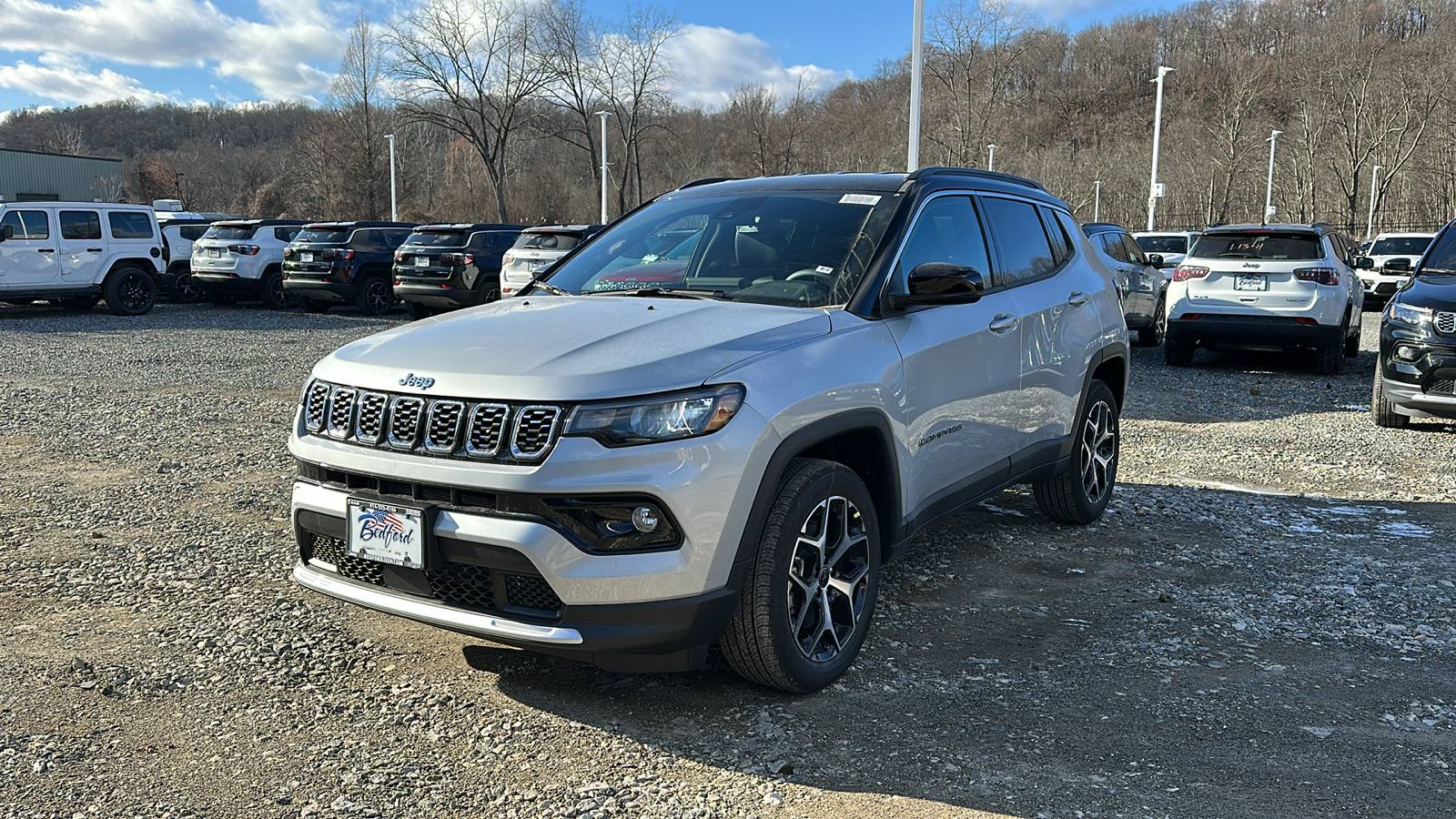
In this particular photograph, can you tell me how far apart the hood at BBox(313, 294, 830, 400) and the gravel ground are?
3.59 ft

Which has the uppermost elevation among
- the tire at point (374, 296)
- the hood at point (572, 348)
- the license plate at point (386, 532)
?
the hood at point (572, 348)

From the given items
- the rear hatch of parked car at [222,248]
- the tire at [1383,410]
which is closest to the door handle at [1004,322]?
the tire at [1383,410]

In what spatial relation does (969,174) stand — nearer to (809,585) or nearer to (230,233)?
(809,585)

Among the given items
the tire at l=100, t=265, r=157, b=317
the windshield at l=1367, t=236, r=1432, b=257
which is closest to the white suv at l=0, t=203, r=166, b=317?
the tire at l=100, t=265, r=157, b=317

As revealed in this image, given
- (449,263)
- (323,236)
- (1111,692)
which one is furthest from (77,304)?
(1111,692)

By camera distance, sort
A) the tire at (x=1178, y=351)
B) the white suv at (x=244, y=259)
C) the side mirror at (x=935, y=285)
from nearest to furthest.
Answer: the side mirror at (x=935, y=285) → the tire at (x=1178, y=351) → the white suv at (x=244, y=259)

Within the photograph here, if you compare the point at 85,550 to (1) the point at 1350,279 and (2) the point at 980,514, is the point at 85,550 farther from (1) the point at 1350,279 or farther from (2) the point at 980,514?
(1) the point at 1350,279

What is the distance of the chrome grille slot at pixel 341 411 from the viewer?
3518 mm

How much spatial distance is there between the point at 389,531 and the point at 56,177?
67771 millimetres

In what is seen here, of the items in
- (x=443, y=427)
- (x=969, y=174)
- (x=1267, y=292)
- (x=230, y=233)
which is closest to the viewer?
(x=443, y=427)

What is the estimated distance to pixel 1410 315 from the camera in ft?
29.2

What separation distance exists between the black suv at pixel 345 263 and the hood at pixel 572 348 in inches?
671

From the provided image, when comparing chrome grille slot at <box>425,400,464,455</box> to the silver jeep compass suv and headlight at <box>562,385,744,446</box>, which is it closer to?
the silver jeep compass suv

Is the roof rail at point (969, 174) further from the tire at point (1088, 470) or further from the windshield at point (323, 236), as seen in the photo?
the windshield at point (323, 236)
